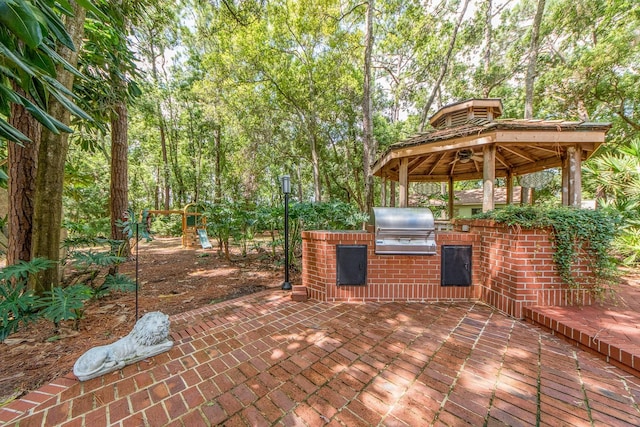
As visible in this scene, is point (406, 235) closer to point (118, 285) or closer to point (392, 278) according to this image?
point (392, 278)

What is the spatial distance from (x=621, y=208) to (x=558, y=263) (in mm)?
3039

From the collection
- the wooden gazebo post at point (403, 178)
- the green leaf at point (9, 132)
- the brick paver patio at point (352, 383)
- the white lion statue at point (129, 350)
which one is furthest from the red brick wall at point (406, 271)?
the green leaf at point (9, 132)

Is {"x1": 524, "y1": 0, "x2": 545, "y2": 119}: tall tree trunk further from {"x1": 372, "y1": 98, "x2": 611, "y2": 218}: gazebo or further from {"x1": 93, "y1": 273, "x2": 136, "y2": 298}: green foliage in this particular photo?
{"x1": 93, "y1": 273, "x2": 136, "y2": 298}: green foliage

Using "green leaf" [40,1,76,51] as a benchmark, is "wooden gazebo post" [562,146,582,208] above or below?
below

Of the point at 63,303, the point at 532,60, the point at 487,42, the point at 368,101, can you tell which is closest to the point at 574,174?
the point at 368,101

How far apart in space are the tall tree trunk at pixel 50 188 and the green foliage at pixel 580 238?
18.8ft

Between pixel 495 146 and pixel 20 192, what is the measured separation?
7405 mm

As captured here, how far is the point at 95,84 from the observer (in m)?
4.01

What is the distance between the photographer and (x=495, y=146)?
4.54 m

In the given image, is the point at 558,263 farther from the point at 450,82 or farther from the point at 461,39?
the point at 450,82

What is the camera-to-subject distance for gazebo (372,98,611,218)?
416 cm

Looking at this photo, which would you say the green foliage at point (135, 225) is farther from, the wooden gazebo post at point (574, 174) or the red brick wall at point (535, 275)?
the wooden gazebo post at point (574, 174)

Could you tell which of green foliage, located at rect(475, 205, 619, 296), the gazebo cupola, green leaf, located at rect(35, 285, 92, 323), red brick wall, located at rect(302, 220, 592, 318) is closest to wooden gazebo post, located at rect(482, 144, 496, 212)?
red brick wall, located at rect(302, 220, 592, 318)

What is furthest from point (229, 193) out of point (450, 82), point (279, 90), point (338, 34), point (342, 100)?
point (450, 82)
